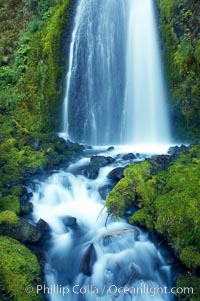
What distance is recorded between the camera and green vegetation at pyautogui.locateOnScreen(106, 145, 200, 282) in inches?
234

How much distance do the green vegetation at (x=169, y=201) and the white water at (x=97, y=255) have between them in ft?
1.16

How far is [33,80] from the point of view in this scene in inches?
526

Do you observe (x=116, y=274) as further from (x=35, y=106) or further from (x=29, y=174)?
(x=35, y=106)

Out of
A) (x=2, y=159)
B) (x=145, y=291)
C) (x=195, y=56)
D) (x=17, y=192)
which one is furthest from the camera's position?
(x=195, y=56)

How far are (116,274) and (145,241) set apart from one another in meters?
0.96

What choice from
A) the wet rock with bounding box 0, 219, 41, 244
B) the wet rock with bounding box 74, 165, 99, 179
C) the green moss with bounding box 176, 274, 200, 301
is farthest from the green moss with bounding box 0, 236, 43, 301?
the wet rock with bounding box 74, 165, 99, 179

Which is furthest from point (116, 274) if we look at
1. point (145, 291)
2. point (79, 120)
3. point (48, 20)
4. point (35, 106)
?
point (48, 20)

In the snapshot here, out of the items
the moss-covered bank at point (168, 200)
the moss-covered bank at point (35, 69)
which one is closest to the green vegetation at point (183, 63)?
the moss-covered bank at point (168, 200)

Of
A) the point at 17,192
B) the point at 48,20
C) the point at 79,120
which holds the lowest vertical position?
the point at 17,192

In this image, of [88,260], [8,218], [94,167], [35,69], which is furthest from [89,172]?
[35,69]

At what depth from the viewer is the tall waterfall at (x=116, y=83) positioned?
12.5 meters

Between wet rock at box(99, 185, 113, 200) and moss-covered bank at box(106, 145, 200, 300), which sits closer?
moss-covered bank at box(106, 145, 200, 300)

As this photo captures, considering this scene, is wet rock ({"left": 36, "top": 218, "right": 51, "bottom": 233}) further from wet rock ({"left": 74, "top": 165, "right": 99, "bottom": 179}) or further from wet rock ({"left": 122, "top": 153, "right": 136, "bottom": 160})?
wet rock ({"left": 122, "top": 153, "right": 136, "bottom": 160})

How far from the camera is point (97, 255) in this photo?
20.1ft
